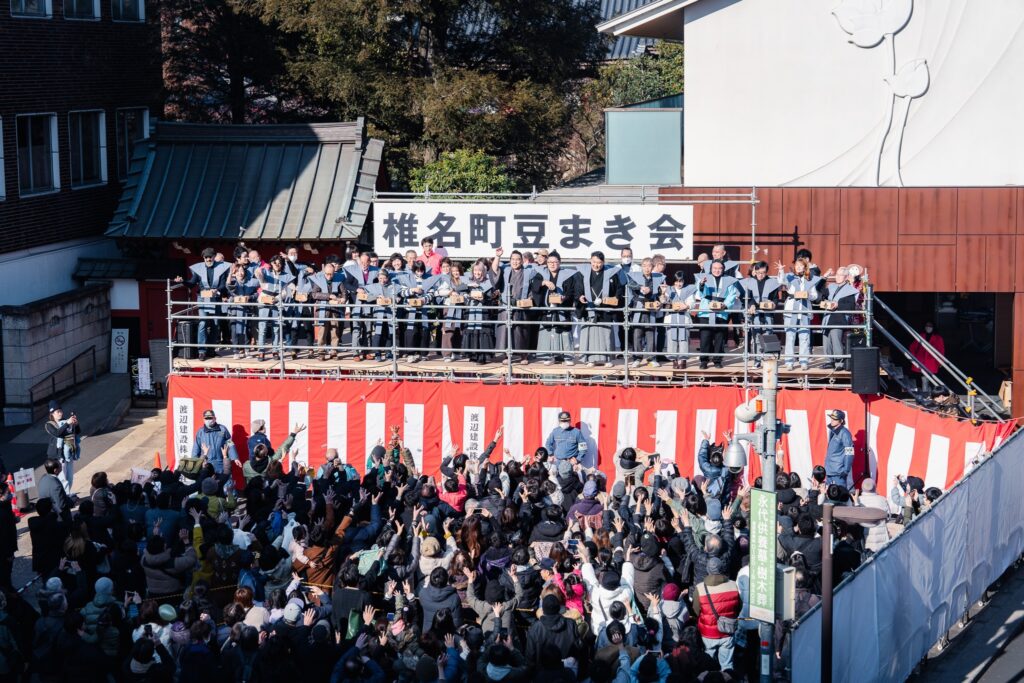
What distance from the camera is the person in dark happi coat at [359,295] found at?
21.8 m

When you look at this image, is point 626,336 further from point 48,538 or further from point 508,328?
point 48,538

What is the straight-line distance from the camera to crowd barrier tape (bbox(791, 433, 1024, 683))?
13352 millimetres

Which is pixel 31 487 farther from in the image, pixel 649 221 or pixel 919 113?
pixel 919 113

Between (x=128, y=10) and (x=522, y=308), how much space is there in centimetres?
1756

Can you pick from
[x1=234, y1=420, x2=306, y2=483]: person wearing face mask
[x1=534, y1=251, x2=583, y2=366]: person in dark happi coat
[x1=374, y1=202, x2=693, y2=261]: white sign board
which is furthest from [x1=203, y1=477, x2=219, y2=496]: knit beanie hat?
[x1=374, y1=202, x2=693, y2=261]: white sign board

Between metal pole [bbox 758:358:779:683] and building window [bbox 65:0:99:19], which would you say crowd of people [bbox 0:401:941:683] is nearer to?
metal pole [bbox 758:358:779:683]

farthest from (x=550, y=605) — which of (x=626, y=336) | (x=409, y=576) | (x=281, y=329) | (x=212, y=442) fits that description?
(x=281, y=329)

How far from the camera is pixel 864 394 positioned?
66.1 feet

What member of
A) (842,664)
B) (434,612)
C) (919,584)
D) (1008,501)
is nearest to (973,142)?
(1008,501)

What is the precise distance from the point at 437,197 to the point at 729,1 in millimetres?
6529

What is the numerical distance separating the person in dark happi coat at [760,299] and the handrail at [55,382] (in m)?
14.2

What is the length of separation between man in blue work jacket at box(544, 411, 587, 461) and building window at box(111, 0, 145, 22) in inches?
727

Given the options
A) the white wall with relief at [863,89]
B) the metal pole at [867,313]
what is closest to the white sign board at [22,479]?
the metal pole at [867,313]

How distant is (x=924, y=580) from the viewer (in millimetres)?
Result: 15195
